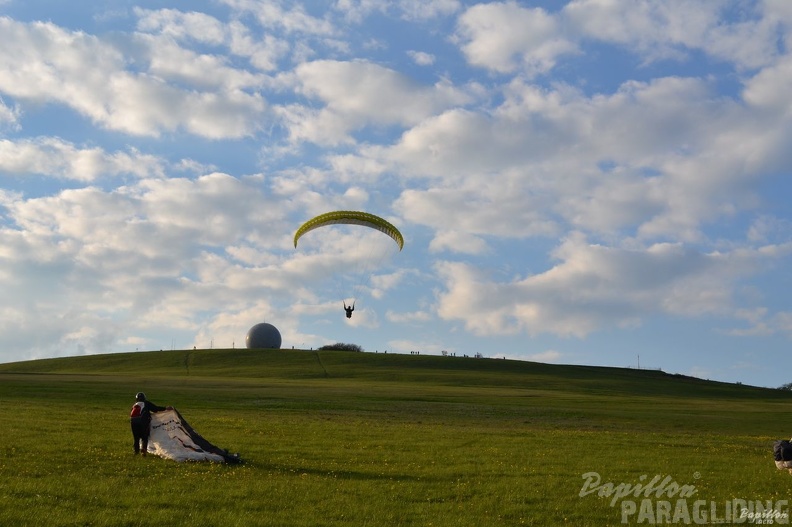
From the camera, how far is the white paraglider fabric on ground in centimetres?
2298

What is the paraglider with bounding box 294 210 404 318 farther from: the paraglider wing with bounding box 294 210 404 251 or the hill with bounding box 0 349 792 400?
the hill with bounding box 0 349 792 400

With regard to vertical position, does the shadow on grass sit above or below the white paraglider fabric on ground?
below

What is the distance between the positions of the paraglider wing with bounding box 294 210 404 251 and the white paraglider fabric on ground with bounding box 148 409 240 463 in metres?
26.7

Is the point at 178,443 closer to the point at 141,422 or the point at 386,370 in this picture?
the point at 141,422

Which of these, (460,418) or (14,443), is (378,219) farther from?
(14,443)

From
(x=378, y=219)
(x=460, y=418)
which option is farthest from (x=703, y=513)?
(x=378, y=219)

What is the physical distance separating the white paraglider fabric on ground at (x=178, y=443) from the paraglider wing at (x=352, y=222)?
26.7 metres

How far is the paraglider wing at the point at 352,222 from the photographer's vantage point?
49.5 metres

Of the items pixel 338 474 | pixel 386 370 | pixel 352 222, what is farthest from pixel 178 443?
pixel 386 370

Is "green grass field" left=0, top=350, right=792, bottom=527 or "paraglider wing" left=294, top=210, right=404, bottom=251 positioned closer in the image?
"green grass field" left=0, top=350, right=792, bottom=527

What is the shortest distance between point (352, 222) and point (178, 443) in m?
28.7

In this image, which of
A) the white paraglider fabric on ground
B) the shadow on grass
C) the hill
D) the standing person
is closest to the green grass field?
the shadow on grass

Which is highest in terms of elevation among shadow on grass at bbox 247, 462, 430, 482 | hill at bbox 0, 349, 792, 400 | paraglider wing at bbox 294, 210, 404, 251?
paraglider wing at bbox 294, 210, 404, 251

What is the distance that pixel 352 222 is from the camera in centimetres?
5047
